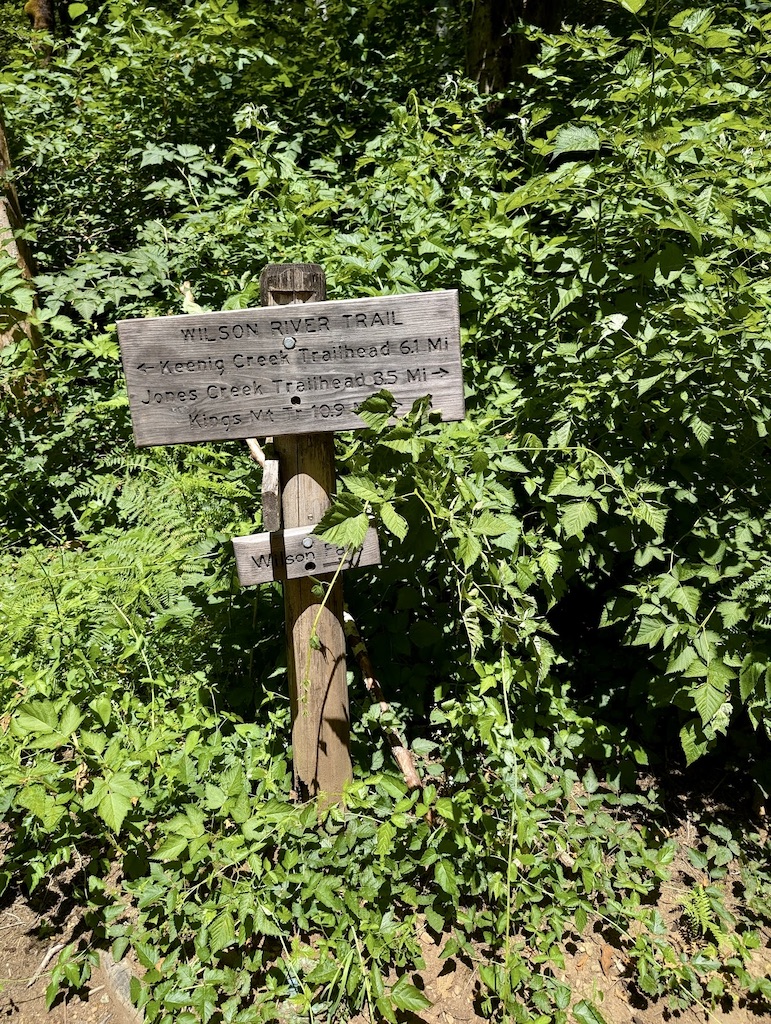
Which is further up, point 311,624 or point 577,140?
point 577,140

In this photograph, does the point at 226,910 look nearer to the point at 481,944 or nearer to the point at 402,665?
the point at 481,944

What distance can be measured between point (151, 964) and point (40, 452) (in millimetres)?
2727

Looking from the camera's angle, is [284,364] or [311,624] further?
[311,624]

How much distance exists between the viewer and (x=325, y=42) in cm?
441

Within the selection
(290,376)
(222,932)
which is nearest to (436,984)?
(222,932)

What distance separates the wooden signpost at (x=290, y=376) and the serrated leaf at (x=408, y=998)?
34.4 inches

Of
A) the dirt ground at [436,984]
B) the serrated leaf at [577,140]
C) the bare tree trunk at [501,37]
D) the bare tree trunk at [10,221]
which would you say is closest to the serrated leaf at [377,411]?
the serrated leaf at [577,140]

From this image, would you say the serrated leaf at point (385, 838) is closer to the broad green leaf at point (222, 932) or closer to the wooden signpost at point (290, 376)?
the broad green leaf at point (222, 932)

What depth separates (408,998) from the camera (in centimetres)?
163


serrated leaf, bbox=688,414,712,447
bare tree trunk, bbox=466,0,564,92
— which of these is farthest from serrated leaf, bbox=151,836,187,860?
bare tree trunk, bbox=466,0,564,92

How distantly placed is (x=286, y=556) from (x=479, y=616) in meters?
0.70

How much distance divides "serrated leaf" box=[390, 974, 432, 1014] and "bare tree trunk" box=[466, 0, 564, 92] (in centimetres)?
461

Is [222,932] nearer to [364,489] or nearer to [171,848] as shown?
[171,848]

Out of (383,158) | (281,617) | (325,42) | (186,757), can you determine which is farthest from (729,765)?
(325,42)
